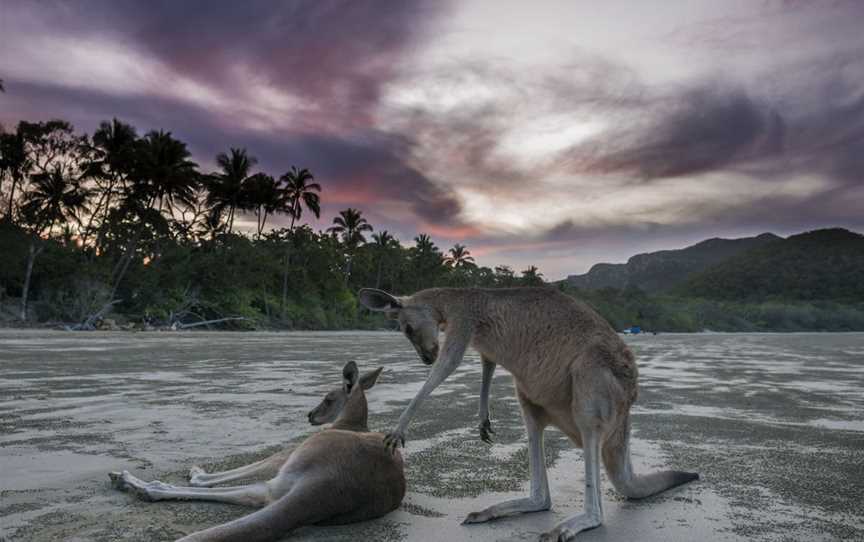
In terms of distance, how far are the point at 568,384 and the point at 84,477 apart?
3092 millimetres

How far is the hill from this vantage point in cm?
9769

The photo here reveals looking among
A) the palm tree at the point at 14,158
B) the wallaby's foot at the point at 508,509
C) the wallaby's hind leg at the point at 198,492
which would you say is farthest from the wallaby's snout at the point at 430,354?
the palm tree at the point at 14,158

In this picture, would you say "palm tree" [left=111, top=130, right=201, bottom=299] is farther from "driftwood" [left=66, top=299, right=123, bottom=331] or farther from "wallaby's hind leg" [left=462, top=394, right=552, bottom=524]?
"wallaby's hind leg" [left=462, top=394, right=552, bottom=524]

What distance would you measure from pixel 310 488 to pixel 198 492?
91 cm

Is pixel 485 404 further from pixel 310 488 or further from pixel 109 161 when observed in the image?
pixel 109 161

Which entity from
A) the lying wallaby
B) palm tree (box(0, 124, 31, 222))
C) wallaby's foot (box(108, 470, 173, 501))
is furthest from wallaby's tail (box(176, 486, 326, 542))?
palm tree (box(0, 124, 31, 222))

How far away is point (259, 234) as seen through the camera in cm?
5347

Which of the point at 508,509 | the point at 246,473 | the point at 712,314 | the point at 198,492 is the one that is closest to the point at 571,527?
the point at 508,509

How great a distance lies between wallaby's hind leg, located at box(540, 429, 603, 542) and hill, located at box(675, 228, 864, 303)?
357 ft

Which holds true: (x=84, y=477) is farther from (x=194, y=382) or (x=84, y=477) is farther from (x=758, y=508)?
(x=194, y=382)

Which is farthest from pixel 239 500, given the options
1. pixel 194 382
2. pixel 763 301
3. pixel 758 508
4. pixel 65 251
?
pixel 763 301

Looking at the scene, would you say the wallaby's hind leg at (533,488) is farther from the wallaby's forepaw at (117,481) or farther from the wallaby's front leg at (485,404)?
the wallaby's forepaw at (117,481)

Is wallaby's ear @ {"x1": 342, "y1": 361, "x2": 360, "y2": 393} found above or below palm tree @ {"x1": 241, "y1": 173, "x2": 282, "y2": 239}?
below

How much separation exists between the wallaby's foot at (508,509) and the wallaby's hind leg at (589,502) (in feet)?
1.30
